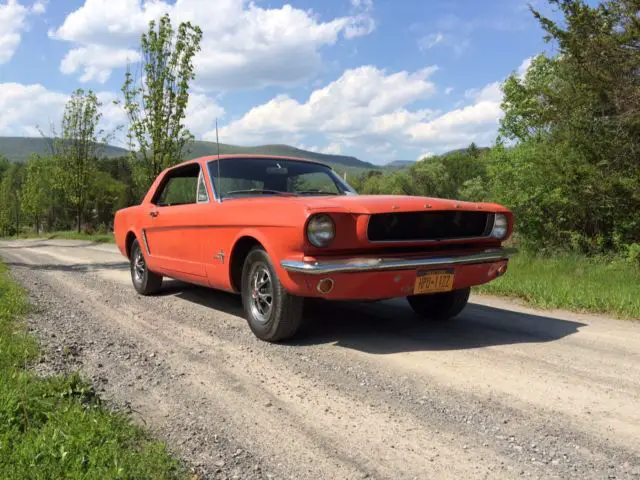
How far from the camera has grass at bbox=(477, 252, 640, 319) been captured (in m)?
5.68

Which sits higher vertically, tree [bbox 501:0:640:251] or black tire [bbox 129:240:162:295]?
tree [bbox 501:0:640:251]

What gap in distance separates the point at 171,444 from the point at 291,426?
0.58m

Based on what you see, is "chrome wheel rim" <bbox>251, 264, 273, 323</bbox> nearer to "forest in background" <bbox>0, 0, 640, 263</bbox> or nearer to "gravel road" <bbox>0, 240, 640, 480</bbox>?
"gravel road" <bbox>0, 240, 640, 480</bbox>

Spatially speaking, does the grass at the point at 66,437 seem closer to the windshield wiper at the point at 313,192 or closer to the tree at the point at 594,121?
the windshield wiper at the point at 313,192

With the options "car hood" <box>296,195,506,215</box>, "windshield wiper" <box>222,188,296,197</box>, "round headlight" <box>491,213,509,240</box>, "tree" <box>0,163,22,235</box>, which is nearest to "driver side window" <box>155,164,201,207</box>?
"windshield wiper" <box>222,188,296,197</box>

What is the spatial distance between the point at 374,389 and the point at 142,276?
4.56 m

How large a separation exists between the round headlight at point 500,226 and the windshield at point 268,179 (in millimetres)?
1547

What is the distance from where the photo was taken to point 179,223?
17.9ft

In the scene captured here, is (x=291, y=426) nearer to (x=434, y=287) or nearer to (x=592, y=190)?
(x=434, y=287)

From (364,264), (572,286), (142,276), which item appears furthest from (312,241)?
(572,286)

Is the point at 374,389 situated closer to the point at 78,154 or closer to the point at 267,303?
the point at 267,303

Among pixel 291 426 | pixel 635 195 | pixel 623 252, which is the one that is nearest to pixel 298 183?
pixel 291 426

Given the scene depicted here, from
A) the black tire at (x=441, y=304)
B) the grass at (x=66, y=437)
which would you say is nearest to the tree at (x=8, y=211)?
the black tire at (x=441, y=304)

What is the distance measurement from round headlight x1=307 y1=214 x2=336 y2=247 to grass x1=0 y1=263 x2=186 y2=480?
65.9 inches
